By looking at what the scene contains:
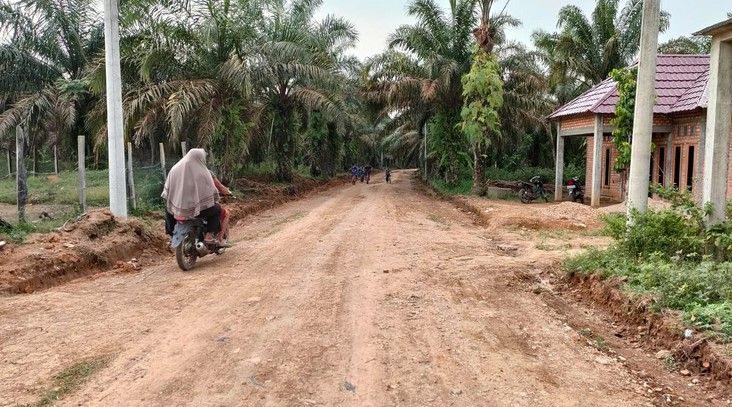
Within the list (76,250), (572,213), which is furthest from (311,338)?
(572,213)

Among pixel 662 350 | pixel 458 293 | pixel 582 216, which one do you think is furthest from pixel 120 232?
pixel 582 216

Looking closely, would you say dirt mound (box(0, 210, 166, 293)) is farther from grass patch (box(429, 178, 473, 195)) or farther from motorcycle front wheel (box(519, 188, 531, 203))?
grass patch (box(429, 178, 473, 195))

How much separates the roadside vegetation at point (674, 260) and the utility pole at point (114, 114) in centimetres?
718

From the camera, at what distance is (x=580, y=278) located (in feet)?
24.1

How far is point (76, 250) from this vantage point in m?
8.01

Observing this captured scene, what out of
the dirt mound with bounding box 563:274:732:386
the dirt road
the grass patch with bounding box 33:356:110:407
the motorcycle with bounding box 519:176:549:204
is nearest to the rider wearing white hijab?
the dirt road

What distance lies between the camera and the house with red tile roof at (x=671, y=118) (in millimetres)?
15766

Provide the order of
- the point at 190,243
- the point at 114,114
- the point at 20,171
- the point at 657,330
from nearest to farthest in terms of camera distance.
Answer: the point at 657,330
the point at 190,243
the point at 20,171
the point at 114,114

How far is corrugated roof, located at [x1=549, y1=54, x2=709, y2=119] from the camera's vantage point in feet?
54.2

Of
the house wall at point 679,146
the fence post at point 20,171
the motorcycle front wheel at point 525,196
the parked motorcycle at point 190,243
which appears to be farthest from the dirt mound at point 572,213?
the fence post at point 20,171

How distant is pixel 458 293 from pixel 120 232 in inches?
222

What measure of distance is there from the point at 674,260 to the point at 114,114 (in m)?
8.51

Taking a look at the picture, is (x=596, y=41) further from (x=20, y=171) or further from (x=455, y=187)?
(x=20, y=171)

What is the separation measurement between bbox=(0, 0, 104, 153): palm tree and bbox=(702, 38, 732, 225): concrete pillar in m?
18.4
